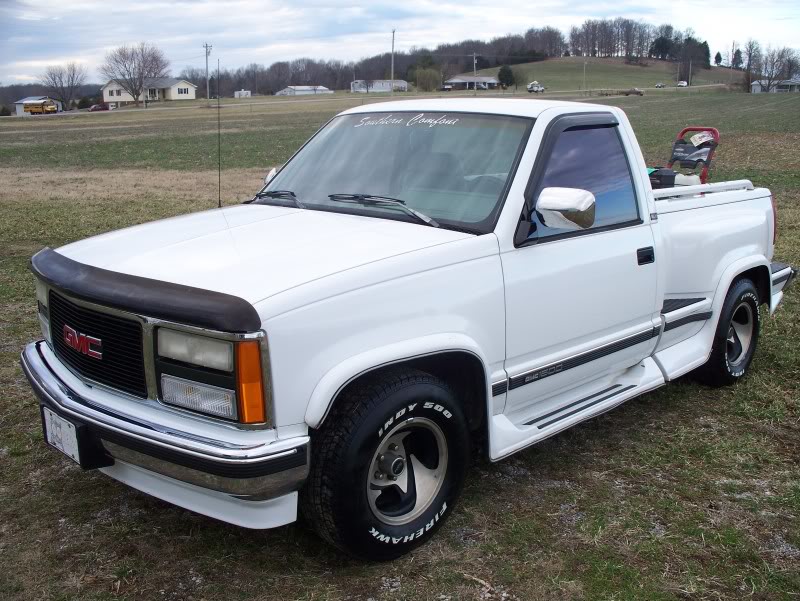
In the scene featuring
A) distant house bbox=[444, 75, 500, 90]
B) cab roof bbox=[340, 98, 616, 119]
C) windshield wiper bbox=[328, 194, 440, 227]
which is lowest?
windshield wiper bbox=[328, 194, 440, 227]

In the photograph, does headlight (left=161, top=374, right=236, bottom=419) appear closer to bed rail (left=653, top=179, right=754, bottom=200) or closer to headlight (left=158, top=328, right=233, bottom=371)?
headlight (left=158, top=328, right=233, bottom=371)

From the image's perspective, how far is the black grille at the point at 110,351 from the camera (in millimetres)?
3045

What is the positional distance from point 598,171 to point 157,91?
4195 inches

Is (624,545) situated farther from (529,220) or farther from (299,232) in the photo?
(299,232)

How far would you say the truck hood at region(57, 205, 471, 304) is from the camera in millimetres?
3023

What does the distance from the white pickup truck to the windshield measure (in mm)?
13

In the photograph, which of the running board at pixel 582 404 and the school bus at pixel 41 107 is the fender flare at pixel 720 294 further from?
the school bus at pixel 41 107

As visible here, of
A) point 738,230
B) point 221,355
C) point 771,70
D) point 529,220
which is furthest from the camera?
point 771,70

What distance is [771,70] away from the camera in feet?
448

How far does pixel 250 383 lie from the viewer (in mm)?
2797

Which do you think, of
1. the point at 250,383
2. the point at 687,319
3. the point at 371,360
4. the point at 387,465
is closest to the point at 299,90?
the point at 687,319

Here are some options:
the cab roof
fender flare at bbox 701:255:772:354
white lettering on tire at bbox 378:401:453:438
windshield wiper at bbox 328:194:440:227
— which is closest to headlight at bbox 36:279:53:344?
windshield wiper at bbox 328:194:440:227

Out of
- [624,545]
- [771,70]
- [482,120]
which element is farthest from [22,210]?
[771,70]

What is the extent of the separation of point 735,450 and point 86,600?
336 cm
